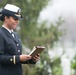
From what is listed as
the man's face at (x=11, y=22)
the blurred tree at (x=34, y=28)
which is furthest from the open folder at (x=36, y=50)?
the blurred tree at (x=34, y=28)

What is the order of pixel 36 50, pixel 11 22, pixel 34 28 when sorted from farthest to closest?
pixel 34 28 → pixel 11 22 → pixel 36 50

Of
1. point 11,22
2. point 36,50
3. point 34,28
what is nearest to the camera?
point 36,50

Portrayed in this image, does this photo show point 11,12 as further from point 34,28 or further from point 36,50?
point 34,28

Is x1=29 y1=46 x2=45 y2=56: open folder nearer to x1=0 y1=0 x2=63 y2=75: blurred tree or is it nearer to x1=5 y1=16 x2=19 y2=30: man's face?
x1=5 y1=16 x2=19 y2=30: man's face

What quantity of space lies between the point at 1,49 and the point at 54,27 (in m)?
11.4

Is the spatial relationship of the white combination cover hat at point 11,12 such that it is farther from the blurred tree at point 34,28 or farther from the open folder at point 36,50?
the blurred tree at point 34,28

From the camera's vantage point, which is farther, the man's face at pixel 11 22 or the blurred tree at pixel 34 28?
the blurred tree at pixel 34 28

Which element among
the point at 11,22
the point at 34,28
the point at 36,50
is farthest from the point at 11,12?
the point at 34,28

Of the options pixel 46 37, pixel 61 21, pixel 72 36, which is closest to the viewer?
pixel 61 21

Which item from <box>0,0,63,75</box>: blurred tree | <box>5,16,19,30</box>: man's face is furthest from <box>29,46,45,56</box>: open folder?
<box>0,0,63,75</box>: blurred tree

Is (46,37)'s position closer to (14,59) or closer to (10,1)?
(10,1)

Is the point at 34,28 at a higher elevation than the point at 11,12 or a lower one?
lower

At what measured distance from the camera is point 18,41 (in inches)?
247

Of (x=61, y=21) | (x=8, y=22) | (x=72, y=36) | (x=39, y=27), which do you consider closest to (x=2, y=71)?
(x=8, y=22)
